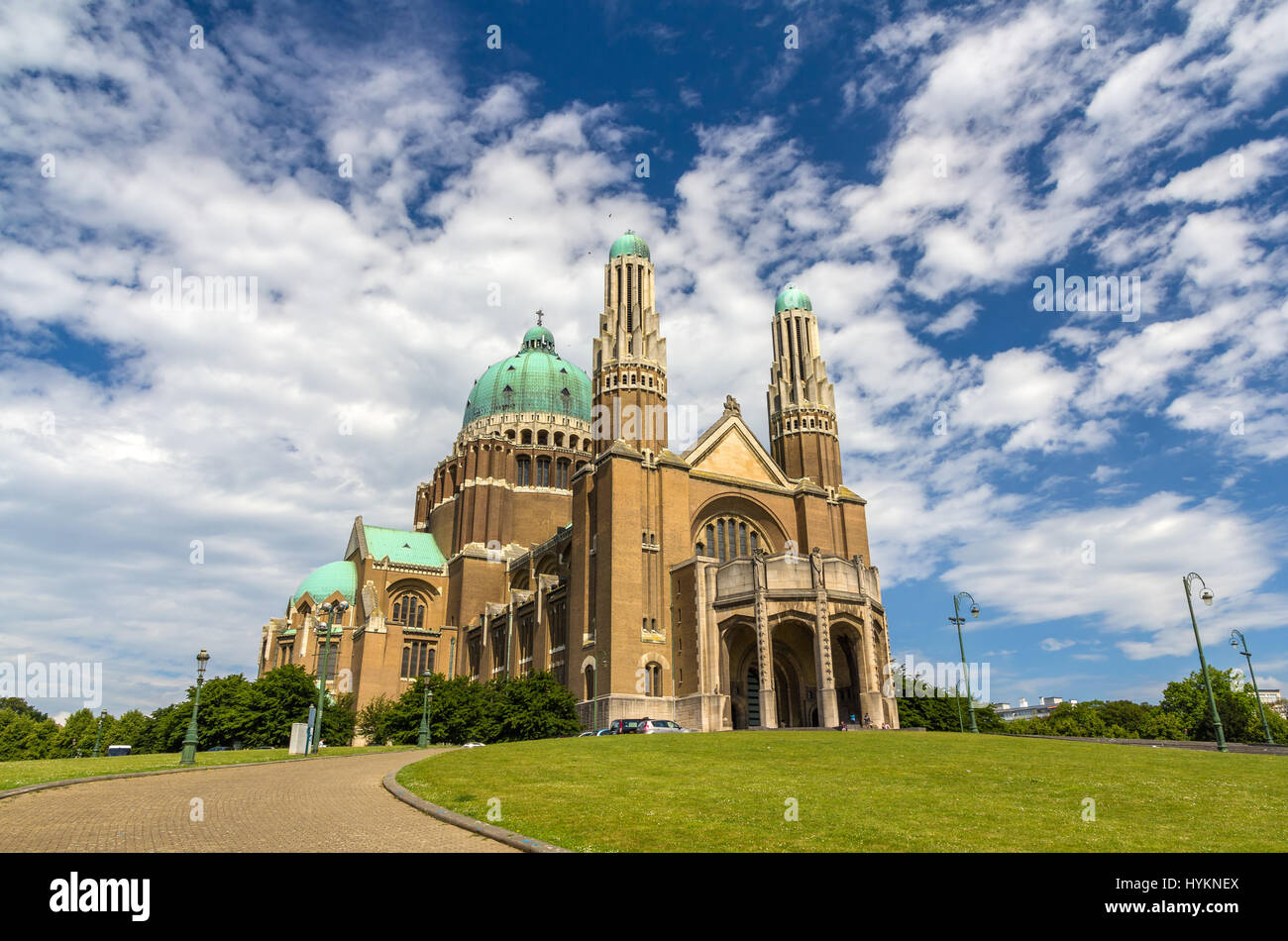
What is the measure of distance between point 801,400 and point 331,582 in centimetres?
4309

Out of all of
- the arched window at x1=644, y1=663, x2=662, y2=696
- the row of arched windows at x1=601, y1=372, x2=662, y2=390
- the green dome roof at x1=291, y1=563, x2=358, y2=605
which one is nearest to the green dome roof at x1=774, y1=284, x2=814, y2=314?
the row of arched windows at x1=601, y1=372, x2=662, y2=390

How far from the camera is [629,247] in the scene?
5775 cm

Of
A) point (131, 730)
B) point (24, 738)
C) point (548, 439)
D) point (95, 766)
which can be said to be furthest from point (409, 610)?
point (95, 766)

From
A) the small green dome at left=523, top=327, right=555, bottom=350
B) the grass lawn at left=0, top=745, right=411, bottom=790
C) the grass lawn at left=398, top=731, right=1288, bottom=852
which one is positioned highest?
the small green dome at left=523, top=327, right=555, bottom=350

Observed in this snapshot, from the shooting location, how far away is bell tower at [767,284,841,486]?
5697cm

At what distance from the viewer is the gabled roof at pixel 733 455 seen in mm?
52531

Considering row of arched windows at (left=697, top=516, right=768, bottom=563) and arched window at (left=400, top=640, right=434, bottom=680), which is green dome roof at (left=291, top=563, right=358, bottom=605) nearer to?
arched window at (left=400, top=640, right=434, bottom=680)

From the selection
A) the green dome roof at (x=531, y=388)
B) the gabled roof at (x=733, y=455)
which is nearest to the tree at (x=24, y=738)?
the green dome roof at (x=531, y=388)

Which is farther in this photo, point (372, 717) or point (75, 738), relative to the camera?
point (75, 738)

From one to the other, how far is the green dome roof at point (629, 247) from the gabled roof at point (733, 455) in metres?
12.9

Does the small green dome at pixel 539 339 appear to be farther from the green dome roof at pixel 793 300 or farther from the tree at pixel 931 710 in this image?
the tree at pixel 931 710

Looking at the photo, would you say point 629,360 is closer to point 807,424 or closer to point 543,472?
point 807,424

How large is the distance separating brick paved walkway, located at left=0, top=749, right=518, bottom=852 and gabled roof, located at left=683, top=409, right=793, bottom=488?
35.2 m

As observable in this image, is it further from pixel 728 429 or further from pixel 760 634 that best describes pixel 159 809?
pixel 728 429
